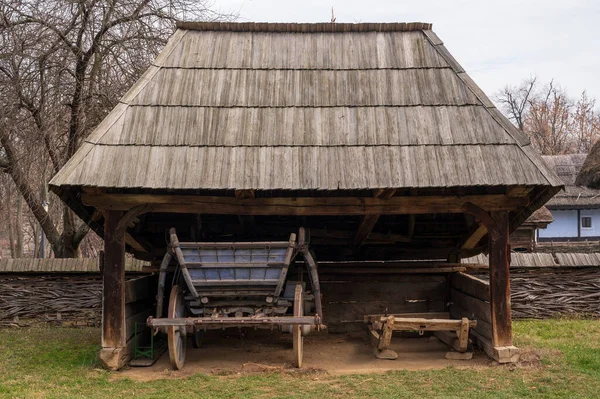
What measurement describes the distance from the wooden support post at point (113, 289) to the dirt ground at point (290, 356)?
0.42 meters

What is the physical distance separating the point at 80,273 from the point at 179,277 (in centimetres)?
489

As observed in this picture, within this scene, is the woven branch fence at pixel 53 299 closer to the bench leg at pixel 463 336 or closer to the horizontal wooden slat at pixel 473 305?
the horizontal wooden slat at pixel 473 305

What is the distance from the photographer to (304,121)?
924 cm

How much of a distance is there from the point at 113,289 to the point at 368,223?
11.8 feet

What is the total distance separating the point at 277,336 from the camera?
1160 centimetres

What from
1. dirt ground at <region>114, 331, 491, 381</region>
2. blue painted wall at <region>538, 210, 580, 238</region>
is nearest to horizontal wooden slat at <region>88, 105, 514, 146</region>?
dirt ground at <region>114, 331, 491, 381</region>

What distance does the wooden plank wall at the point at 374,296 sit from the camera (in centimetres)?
1192

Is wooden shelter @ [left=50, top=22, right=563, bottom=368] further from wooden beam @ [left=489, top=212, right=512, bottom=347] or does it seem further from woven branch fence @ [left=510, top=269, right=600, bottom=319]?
woven branch fence @ [left=510, top=269, right=600, bottom=319]

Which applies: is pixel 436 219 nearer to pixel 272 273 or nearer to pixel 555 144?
pixel 272 273

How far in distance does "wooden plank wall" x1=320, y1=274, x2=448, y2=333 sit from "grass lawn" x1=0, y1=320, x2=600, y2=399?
8.76ft

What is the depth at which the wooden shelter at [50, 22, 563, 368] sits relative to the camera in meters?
8.38

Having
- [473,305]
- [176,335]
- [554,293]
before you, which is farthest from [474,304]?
[176,335]

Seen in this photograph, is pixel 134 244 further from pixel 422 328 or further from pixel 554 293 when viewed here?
pixel 554 293

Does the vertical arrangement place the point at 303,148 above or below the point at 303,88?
below
